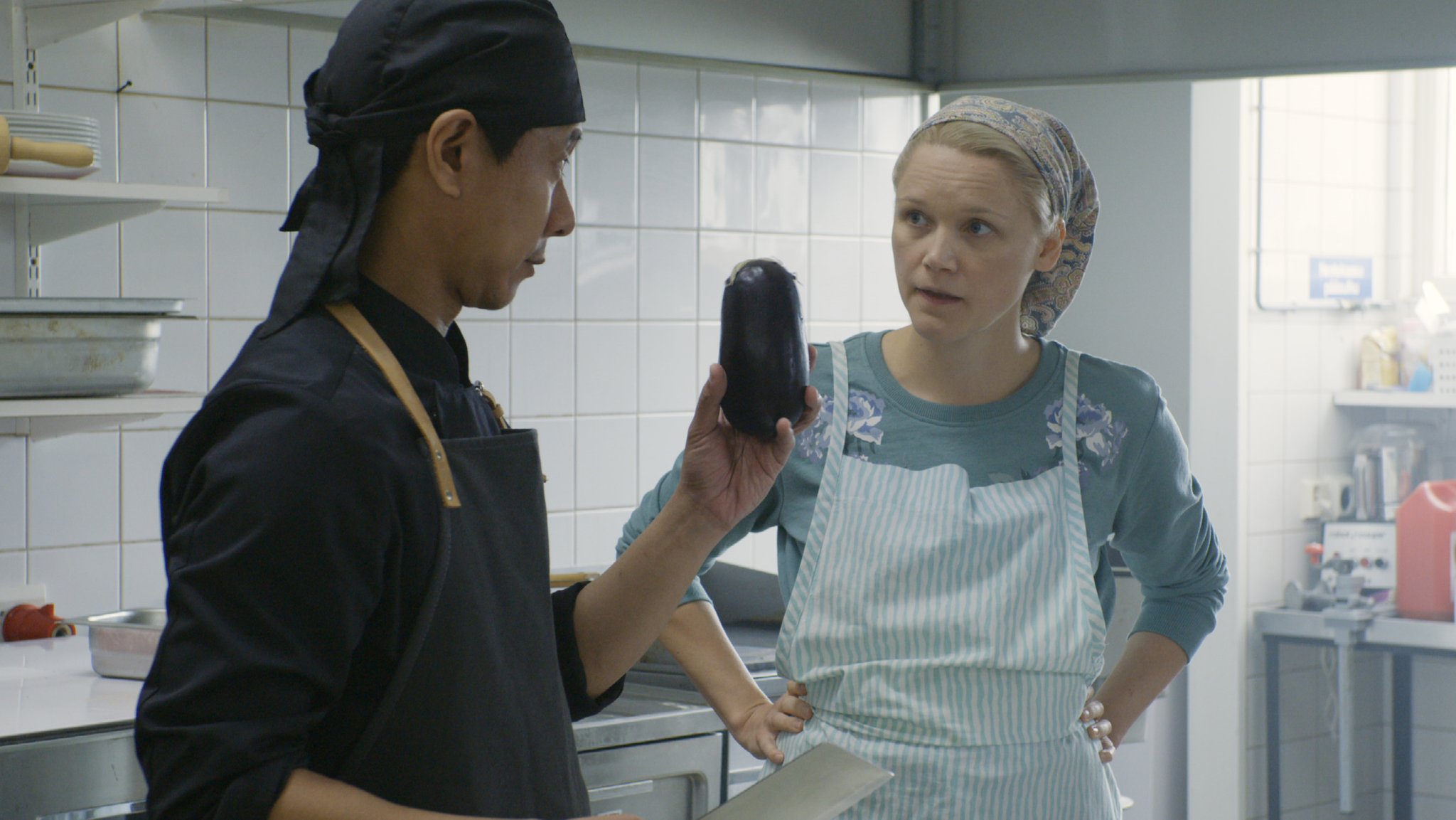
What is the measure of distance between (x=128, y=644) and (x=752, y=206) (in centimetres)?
154

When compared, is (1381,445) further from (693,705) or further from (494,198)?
(494,198)

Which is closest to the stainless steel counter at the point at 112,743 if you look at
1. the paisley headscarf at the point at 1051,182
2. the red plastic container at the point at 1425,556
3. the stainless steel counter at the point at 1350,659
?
the paisley headscarf at the point at 1051,182

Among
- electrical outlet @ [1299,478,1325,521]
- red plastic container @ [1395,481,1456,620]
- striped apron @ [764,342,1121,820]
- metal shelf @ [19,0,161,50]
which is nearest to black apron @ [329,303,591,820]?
striped apron @ [764,342,1121,820]

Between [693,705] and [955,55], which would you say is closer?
[693,705]

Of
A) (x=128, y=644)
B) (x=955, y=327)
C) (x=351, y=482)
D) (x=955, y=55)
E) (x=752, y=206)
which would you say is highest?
(x=955, y=55)

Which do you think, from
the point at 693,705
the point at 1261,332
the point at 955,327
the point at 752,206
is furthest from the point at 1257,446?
the point at 955,327

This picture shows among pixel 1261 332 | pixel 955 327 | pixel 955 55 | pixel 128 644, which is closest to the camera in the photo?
pixel 955 327

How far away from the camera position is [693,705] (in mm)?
2037

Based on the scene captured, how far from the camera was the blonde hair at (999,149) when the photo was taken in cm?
131

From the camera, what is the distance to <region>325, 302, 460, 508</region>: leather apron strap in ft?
2.68

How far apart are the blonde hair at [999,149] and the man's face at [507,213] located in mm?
522

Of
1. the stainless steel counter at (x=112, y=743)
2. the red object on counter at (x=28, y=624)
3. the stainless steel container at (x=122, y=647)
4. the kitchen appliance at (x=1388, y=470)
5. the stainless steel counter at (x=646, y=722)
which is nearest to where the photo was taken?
the stainless steel counter at (x=112, y=743)

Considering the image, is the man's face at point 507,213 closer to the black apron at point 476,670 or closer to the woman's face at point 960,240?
the black apron at point 476,670

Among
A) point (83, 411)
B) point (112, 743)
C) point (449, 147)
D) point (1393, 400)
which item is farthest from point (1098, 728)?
point (1393, 400)
